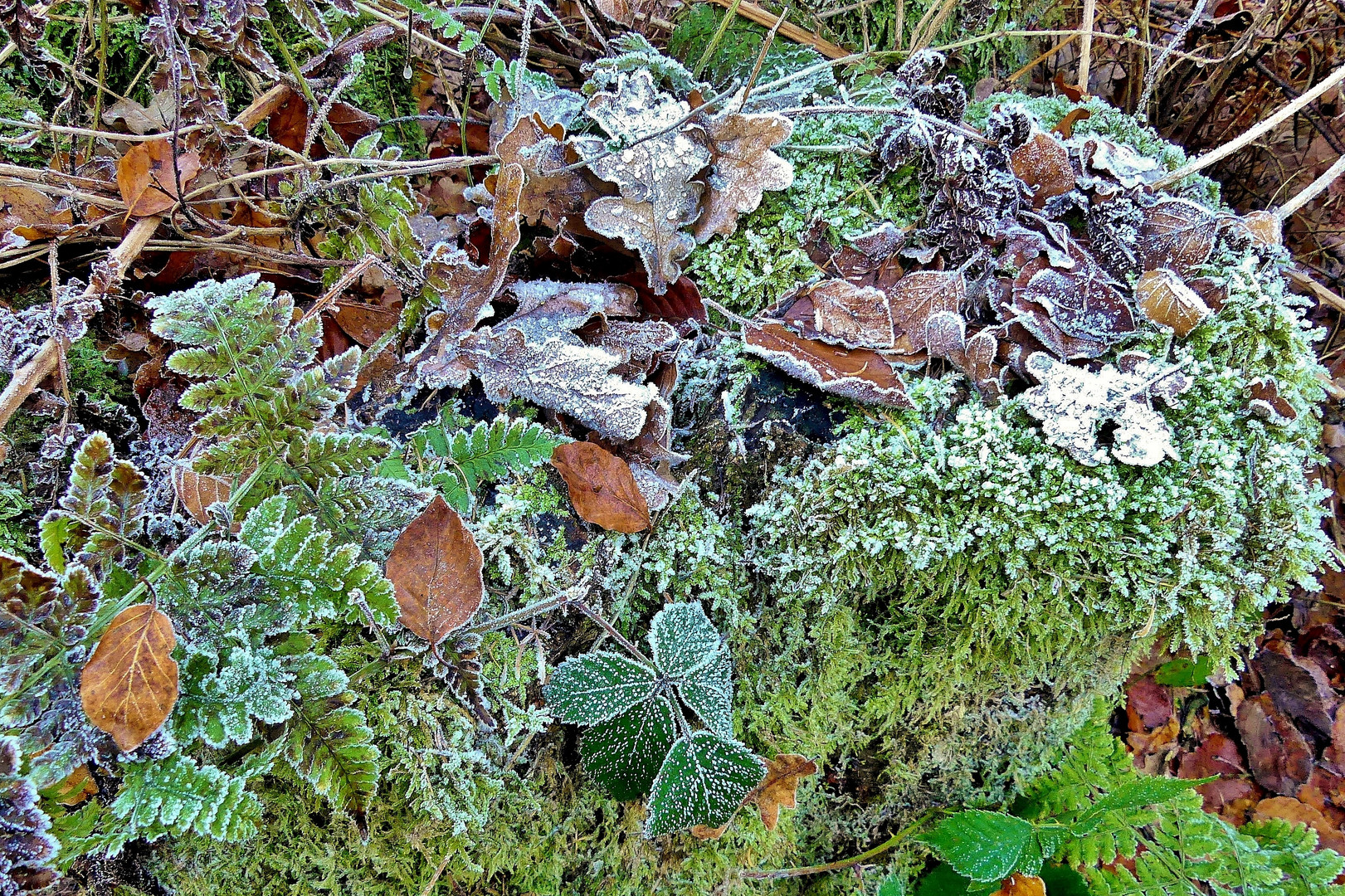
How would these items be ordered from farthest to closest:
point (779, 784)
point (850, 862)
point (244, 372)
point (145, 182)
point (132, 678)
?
1. point (850, 862)
2. point (779, 784)
3. point (145, 182)
4. point (244, 372)
5. point (132, 678)

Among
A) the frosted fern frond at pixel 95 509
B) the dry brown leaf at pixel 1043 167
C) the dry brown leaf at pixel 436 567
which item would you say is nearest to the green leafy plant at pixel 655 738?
the dry brown leaf at pixel 436 567

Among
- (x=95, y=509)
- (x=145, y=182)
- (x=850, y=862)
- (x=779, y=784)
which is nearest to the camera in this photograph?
(x=95, y=509)

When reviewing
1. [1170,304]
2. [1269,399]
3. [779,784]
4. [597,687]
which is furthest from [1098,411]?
[597,687]

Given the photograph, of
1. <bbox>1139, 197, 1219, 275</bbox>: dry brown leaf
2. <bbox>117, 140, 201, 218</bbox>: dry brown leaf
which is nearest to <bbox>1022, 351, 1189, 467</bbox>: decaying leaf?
<bbox>1139, 197, 1219, 275</bbox>: dry brown leaf

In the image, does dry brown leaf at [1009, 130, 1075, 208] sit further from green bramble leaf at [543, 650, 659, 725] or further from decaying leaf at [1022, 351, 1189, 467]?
green bramble leaf at [543, 650, 659, 725]

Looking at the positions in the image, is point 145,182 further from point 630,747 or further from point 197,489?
point 630,747

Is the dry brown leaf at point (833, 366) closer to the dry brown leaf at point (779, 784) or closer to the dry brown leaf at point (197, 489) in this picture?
the dry brown leaf at point (779, 784)

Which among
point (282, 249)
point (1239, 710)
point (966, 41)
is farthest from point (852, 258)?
point (1239, 710)

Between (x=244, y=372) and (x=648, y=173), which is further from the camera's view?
(x=648, y=173)

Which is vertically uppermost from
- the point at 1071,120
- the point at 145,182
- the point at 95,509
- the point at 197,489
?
the point at 1071,120
